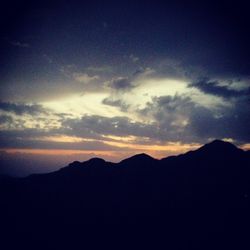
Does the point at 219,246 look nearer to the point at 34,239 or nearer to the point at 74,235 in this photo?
the point at 74,235

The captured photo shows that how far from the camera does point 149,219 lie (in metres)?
99.9

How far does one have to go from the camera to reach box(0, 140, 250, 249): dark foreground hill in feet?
299

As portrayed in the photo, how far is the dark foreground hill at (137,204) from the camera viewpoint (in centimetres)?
9119

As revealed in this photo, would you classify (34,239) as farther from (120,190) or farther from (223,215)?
(223,215)

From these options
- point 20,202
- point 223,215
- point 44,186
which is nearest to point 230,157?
point 223,215

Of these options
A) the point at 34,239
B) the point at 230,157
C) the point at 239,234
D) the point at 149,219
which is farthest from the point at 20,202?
the point at 230,157

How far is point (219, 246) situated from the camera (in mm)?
84875

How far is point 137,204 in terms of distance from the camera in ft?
351

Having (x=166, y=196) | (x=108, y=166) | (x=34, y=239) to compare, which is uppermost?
(x=108, y=166)

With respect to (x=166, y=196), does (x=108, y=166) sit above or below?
above

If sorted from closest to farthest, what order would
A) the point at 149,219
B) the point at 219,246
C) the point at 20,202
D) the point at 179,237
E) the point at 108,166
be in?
the point at 219,246
the point at 179,237
the point at 149,219
the point at 20,202
the point at 108,166

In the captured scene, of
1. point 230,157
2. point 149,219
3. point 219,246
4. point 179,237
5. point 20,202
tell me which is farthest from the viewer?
point 230,157

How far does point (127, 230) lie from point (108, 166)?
38.4 metres

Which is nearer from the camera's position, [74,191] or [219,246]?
[219,246]
